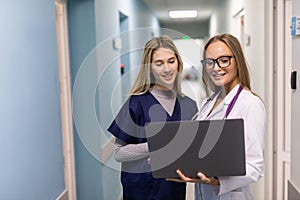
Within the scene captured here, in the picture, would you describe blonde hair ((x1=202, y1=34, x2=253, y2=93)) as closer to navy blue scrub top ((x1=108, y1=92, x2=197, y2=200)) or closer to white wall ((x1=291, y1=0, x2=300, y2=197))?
navy blue scrub top ((x1=108, y1=92, x2=197, y2=200))

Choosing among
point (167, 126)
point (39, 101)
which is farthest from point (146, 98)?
point (39, 101)

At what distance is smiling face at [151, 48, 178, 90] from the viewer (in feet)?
3.86

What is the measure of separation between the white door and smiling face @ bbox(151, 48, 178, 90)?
1.60 m

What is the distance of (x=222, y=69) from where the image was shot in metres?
1.13

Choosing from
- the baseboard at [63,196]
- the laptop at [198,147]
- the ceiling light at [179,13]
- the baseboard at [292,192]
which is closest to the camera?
the laptop at [198,147]

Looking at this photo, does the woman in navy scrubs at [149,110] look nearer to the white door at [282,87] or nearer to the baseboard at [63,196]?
the baseboard at [63,196]

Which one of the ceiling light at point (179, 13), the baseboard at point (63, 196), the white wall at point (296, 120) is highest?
the ceiling light at point (179, 13)

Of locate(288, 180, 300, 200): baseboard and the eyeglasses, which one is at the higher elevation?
the eyeglasses

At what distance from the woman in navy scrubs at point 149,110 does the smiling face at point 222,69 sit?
11 centimetres

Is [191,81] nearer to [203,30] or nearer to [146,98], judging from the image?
[146,98]

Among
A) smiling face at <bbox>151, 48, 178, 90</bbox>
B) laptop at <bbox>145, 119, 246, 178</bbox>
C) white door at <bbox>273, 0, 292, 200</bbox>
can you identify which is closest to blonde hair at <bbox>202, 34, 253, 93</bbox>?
smiling face at <bbox>151, 48, 178, 90</bbox>

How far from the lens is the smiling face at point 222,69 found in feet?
3.68

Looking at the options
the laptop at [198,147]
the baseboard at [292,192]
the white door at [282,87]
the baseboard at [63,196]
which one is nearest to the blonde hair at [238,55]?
the laptop at [198,147]

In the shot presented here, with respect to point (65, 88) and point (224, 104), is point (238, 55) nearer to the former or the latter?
point (224, 104)
